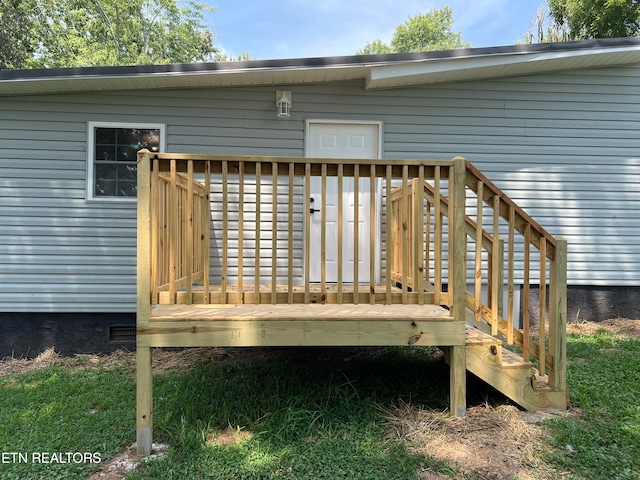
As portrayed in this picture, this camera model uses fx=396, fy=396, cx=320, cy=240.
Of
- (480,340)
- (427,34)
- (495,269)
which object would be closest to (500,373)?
(480,340)

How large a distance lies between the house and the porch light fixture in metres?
0.04

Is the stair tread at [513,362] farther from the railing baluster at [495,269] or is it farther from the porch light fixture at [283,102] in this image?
the porch light fixture at [283,102]

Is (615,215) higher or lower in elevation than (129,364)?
higher

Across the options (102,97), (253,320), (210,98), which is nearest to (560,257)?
(253,320)

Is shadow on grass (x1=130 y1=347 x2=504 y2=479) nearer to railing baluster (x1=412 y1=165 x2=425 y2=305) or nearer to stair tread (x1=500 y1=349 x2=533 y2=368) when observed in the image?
stair tread (x1=500 y1=349 x2=533 y2=368)

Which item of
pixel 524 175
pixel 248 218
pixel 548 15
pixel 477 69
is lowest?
pixel 248 218

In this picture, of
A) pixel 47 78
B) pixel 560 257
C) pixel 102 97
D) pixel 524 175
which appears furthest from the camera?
pixel 524 175

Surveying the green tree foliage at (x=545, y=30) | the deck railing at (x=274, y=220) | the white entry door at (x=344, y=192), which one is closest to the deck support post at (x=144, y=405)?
the deck railing at (x=274, y=220)

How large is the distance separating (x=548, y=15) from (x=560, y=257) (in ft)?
49.4

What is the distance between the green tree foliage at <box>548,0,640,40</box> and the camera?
434 inches

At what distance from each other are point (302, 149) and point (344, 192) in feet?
2.43

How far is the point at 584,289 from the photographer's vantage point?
5.17m

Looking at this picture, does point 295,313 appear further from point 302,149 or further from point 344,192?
point 302,149

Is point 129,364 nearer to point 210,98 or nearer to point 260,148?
point 260,148
